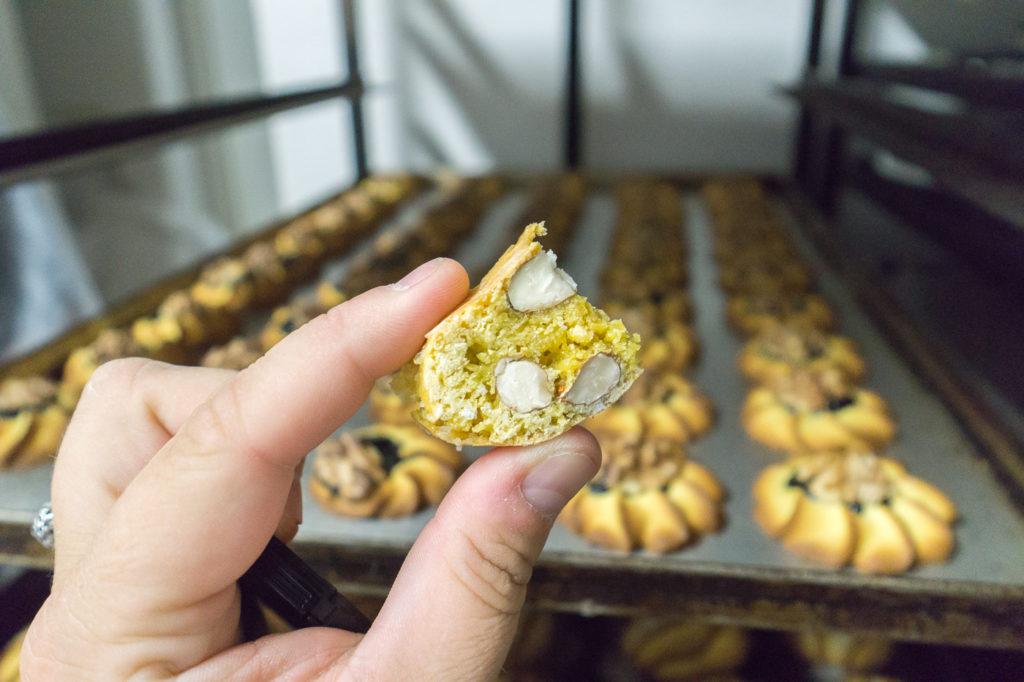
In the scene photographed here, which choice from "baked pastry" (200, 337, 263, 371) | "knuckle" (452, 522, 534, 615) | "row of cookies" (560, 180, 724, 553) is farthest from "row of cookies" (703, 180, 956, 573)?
"baked pastry" (200, 337, 263, 371)

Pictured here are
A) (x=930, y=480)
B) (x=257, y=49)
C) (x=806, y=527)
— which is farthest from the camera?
(x=257, y=49)

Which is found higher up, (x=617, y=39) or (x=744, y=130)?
(x=617, y=39)

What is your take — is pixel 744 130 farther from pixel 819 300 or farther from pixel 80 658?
pixel 80 658

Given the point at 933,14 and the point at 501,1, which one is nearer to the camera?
the point at 933,14

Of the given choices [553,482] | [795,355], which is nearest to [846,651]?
[795,355]

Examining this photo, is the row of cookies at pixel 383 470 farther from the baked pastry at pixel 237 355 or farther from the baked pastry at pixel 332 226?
the baked pastry at pixel 332 226

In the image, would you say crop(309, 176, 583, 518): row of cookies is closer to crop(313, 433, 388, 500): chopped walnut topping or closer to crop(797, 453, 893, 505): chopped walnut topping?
crop(313, 433, 388, 500): chopped walnut topping

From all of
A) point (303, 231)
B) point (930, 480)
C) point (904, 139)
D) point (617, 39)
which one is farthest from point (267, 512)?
point (617, 39)

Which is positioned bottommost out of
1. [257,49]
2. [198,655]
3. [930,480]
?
[930,480]

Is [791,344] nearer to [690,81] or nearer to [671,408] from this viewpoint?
[671,408]
